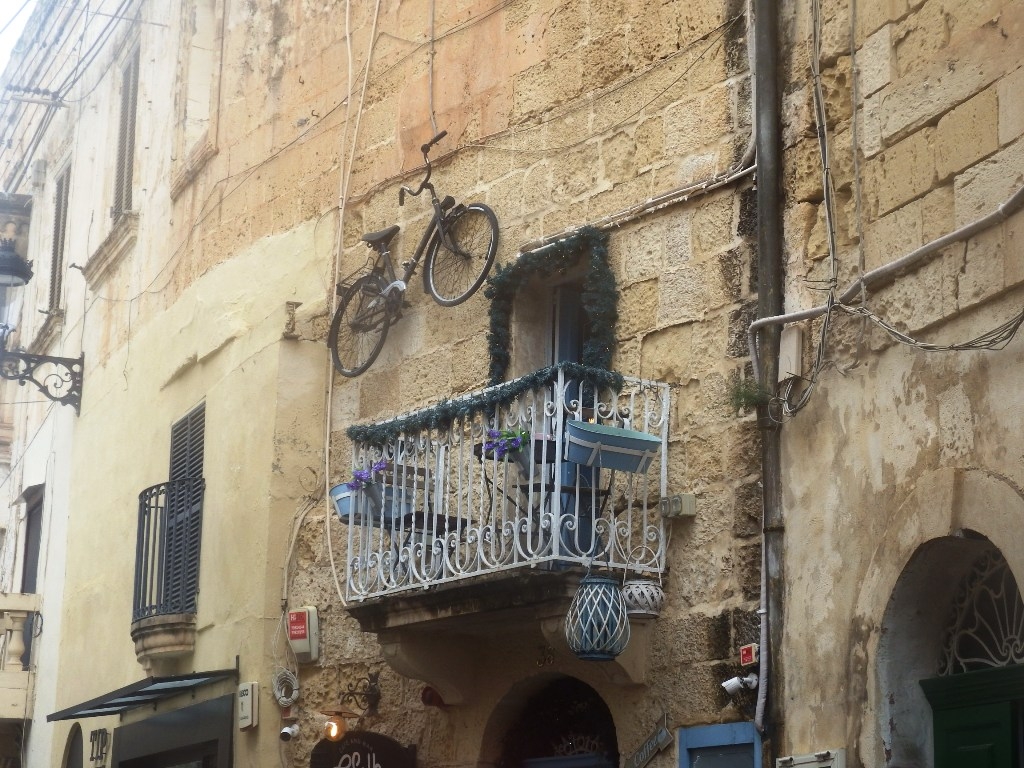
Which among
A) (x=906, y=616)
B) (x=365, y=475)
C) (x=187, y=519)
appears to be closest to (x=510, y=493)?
(x=365, y=475)

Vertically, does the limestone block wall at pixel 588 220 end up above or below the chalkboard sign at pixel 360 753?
above

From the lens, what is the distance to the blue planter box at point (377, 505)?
8.62m

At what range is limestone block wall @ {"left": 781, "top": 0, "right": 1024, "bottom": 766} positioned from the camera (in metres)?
6.49

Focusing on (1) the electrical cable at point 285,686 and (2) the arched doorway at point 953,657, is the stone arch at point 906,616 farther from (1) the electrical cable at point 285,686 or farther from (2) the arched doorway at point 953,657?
(1) the electrical cable at point 285,686

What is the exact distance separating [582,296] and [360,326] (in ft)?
6.12

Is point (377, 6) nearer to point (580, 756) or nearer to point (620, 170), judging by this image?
point (620, 170)

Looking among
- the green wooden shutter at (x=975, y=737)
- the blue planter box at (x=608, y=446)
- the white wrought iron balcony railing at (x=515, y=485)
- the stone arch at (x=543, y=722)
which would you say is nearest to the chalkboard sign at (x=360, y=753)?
the stone arch at (x=543, y=722)

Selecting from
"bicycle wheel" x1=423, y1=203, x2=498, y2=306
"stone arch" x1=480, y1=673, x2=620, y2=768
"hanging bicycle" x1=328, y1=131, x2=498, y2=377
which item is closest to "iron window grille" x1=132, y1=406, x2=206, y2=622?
"hanging bicycle" x1=328, y1=131, x2=498, y2=377

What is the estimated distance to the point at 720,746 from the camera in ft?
24.4

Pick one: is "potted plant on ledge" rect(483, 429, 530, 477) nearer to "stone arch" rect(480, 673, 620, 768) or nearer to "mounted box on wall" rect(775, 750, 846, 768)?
"stone arch" rect(480, 673, 620, 768)

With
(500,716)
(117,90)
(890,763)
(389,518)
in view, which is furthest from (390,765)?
(117,90)

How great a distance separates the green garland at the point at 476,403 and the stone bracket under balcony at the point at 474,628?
2.76 ft

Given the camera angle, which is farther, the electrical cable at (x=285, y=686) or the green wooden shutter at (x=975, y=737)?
A: the electrical cable at (x=285, y=686)

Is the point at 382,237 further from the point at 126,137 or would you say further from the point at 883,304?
the point at 126,137
